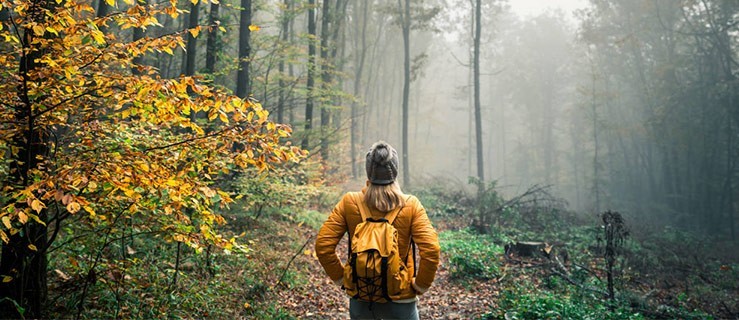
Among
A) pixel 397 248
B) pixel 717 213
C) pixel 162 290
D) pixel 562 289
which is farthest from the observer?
pixel 717 213

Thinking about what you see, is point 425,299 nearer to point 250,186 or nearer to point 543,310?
point 543,310

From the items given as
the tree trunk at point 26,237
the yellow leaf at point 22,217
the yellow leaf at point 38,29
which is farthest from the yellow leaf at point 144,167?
the yellow leaf at point 38,29

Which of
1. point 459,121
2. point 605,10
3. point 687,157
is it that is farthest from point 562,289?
point 459,121

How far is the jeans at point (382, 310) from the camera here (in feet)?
9.07

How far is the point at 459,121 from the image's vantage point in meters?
59.6

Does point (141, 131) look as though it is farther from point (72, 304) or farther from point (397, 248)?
point (397, 248)

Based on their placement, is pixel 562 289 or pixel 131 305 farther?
pixel 562 289

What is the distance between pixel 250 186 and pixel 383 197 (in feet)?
18.5

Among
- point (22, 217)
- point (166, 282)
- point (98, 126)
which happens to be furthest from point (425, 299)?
point (22, 217)

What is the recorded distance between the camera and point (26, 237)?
361 centimetres

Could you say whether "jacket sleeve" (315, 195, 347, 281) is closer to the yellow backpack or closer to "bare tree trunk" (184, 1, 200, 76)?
the yellow backpack

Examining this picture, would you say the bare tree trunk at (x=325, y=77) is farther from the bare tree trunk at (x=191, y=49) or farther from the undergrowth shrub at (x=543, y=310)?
the undergrowth shrub at (x=543, y=310)

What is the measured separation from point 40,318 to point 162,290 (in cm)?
129

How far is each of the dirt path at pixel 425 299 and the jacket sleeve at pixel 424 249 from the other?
3585mm
